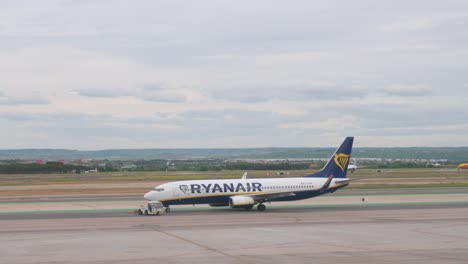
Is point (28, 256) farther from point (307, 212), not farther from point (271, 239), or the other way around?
point (307, 212)

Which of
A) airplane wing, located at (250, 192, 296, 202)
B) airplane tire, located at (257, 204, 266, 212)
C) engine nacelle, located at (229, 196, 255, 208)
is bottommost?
airplane tire, located at (257, 204, 266, 212)

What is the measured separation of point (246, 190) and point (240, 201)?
6.91 feet

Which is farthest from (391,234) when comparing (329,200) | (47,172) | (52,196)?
(47,172)

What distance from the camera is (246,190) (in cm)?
6475

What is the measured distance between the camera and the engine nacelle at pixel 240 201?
206 ft

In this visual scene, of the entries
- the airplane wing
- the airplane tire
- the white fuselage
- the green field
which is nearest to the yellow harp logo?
the white fuselage

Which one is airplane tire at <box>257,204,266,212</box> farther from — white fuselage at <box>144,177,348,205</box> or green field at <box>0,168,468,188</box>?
green field at <box>0,168,468,188</box>

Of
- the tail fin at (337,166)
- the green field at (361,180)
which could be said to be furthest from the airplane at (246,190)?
the green field at (361,180)

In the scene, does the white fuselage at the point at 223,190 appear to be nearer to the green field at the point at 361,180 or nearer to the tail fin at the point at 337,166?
the tail fin at the point at 337,166

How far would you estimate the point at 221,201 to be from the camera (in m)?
64.1

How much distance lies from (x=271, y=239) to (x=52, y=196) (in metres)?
53.2

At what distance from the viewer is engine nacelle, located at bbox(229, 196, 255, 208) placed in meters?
62.8

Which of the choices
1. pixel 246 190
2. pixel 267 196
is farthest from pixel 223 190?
pixel 267 196

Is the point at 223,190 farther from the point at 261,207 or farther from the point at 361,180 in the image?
the point at 361,180
